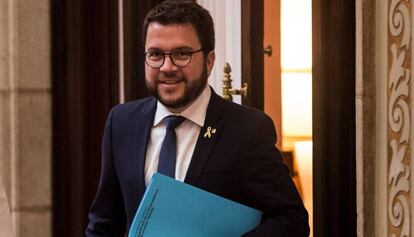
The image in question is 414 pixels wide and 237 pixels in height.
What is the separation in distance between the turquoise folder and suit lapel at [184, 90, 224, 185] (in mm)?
76

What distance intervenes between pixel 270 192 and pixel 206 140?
17 centimetres

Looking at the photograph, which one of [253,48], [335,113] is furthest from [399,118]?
[253,48]

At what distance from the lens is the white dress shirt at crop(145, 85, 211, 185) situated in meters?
1.56

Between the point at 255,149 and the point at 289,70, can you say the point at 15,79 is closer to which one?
the point at 255,149

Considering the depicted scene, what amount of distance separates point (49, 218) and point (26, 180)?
0.18 metres

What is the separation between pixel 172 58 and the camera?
4.92 feet

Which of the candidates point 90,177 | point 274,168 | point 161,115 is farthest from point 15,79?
point 274,168

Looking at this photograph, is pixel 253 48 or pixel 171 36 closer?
pixel 171 36

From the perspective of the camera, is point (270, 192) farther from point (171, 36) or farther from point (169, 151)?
point (171, 36)

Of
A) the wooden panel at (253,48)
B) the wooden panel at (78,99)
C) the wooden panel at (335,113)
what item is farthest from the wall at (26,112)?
the wooden panel at (335,113)

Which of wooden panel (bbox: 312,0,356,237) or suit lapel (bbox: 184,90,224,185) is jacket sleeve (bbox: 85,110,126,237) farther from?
wooden panel (bbox: 312,0,356,237)

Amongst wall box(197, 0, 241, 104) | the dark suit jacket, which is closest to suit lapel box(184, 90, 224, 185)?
the dark suit jacket

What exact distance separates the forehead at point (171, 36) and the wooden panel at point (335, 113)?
77 centimetres

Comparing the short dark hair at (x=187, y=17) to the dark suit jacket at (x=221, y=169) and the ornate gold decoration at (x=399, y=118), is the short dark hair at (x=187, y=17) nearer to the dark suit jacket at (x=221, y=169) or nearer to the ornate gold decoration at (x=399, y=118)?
the dark suit jacket at (x=221, y=169)
